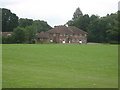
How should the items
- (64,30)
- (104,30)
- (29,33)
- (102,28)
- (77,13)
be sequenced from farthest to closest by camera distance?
(77,13) < (64,30) < (102,28) < (104,30) < (29,33)

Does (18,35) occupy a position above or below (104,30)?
below

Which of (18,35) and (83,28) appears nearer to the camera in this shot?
(18,35)

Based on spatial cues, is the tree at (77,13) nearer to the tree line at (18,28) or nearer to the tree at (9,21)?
the tree line at (18,28)

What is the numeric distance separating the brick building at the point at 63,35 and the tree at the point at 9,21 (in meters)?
11.2

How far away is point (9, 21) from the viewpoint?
10012 cm

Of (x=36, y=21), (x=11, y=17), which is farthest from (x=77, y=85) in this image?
(x=36, y=21)

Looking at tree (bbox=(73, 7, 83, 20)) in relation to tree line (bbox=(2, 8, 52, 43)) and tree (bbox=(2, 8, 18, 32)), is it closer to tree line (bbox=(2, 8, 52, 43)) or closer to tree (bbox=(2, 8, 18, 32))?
tree line (bbox=(2, 8, 52, 43))

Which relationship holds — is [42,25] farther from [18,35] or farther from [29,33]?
[18,35]

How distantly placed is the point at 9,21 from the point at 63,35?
71.3 feet

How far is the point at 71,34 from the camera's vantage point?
101m

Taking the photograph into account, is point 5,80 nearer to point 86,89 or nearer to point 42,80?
point 42,80

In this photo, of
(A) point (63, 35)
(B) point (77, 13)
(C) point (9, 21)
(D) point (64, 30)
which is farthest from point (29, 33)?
(B) point (77, 13)

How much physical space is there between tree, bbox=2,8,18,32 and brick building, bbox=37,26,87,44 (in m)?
11.2

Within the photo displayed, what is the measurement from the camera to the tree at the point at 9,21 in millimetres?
98938
